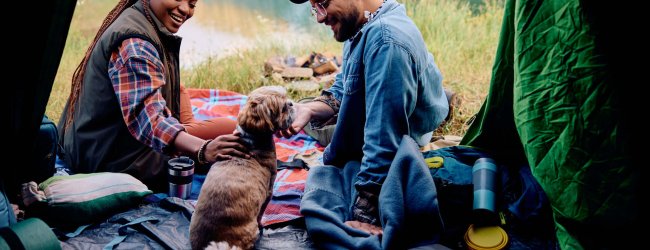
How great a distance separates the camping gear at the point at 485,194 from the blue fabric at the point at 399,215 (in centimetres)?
23

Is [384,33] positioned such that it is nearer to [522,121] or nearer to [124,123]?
[522,121]

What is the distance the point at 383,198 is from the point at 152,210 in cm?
135

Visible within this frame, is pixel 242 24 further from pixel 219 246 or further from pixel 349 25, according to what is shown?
pixel 219 246

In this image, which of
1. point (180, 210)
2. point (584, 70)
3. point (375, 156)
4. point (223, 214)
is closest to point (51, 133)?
point (180, 210)

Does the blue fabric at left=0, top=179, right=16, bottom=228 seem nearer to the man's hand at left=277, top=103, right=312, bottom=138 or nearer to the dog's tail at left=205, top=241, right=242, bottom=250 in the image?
the dog's tail at left=205, top=241, right=242, bottom=250

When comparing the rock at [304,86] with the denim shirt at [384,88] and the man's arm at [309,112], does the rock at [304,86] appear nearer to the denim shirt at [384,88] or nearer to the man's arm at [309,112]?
the man's arm at [309,112]

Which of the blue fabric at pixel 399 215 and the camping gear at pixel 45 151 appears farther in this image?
the camping gear at pixel 45 151

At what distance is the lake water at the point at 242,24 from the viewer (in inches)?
371

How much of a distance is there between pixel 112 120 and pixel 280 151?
4.79ft

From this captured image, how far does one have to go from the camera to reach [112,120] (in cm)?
357

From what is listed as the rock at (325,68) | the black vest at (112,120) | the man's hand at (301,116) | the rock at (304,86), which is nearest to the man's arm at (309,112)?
the man's hand at (301,116)

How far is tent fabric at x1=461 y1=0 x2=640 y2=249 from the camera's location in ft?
8.28

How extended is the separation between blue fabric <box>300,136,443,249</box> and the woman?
568 millimetres

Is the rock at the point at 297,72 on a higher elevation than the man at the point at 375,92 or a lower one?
lower
